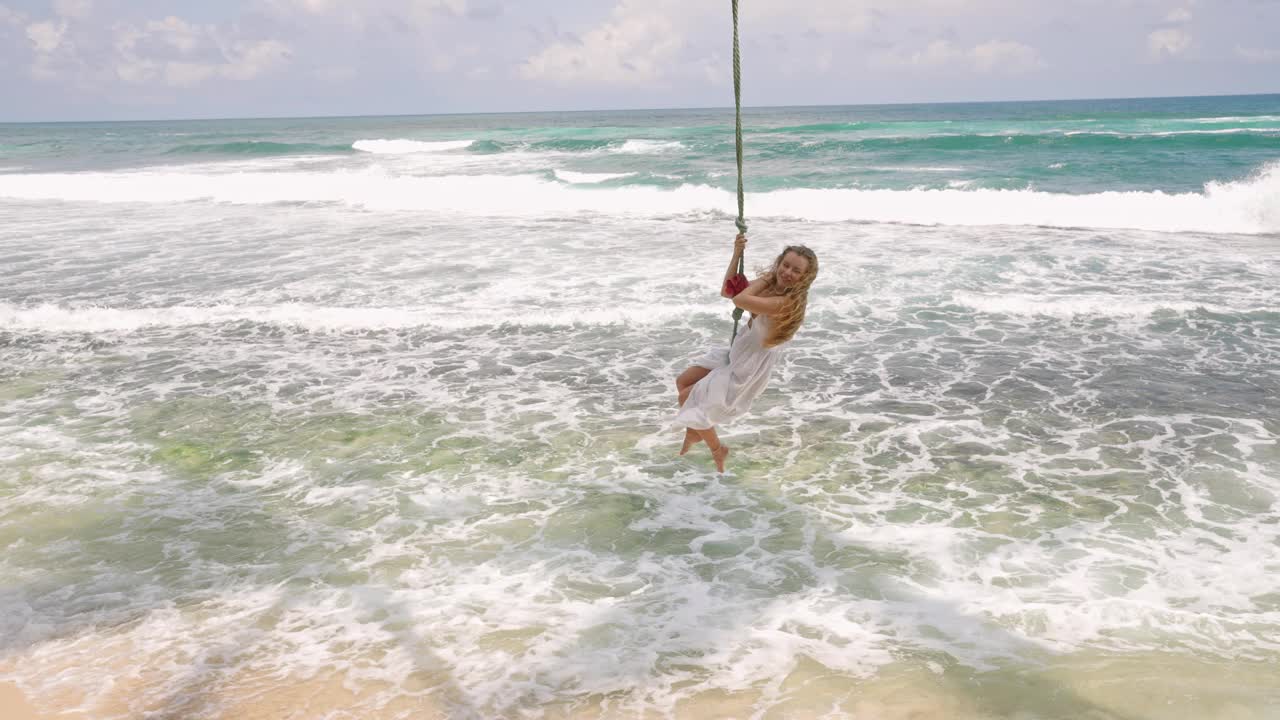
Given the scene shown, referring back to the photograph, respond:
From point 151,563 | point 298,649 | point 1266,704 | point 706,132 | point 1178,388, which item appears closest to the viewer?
point 1266,704

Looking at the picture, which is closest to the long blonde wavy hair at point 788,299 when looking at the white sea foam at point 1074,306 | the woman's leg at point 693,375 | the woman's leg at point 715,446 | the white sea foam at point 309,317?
the woman's leg at point 693,375

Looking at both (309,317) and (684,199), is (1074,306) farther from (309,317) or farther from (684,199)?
(684,199)

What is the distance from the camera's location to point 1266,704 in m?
3.98

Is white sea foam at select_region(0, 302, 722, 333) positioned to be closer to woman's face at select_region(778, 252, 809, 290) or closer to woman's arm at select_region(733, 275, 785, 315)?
woman's arm at select_region(733, 275, 785, 315)

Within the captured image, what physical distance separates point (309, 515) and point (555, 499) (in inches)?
65.6

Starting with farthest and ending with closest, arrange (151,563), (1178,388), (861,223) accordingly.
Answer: (861,223), (1178,388), (151,563)

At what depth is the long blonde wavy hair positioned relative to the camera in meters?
4.57

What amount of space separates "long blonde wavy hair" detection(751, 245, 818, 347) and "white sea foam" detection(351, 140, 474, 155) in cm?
4544

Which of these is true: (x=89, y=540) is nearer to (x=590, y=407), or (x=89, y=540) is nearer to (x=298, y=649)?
(x=298, y=649)

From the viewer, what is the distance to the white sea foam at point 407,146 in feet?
160

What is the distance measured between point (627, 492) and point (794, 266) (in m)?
2.50

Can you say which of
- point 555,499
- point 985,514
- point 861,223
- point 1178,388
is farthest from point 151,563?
point 861,223

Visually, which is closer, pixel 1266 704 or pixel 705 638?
pixel 1266 704

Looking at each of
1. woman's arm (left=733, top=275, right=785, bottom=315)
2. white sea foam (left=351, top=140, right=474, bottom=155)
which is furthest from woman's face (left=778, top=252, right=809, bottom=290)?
white sea foam (left=351, top=140, right=474, bottom=155)
